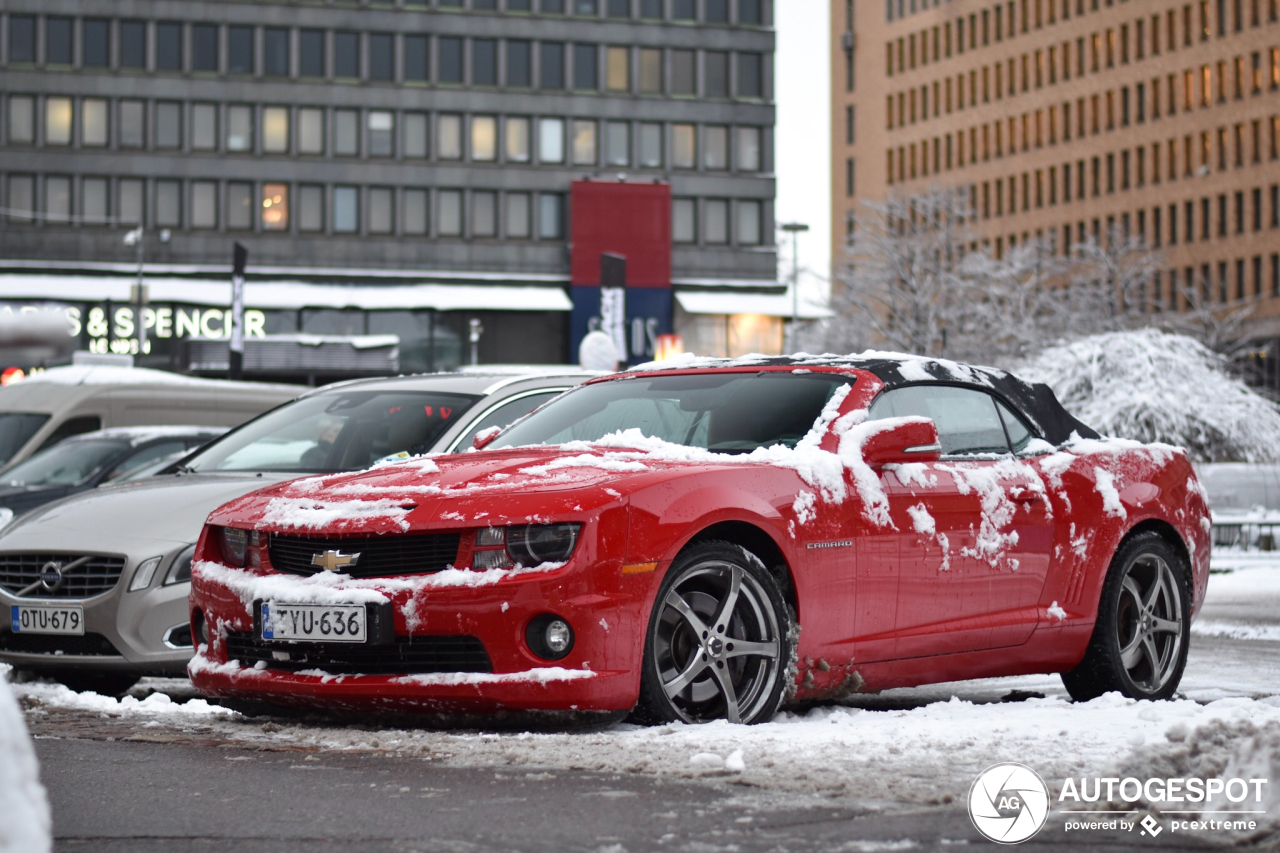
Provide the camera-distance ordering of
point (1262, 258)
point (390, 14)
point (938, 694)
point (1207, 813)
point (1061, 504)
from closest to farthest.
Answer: point (1207, 813) → point (1061, 504) → point (938, 694) → point (390, 14) → point (1262, 258)

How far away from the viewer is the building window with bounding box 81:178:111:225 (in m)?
66.4

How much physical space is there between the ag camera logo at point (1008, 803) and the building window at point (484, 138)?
66.2m

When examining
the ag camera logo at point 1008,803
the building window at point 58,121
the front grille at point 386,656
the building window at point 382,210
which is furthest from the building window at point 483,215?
the ag camera logo at point 1008,803

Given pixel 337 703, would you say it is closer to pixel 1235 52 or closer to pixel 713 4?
pixel 713 4

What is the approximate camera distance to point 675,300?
71.0m

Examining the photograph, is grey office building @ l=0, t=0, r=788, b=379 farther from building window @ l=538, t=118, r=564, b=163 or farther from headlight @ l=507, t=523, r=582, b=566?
headlight @ l=507, t=523, r=582, b=566

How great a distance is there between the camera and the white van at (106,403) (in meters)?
18.5

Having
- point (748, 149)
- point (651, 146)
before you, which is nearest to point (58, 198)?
point (651, 146)

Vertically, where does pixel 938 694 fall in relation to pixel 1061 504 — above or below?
below

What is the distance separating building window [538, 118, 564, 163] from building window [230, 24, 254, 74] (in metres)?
10.6

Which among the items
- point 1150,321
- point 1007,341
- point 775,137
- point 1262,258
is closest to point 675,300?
point 775,137

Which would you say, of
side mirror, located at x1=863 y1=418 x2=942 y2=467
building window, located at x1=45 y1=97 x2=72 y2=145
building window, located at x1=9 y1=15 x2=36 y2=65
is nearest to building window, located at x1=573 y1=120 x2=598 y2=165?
building window, located at x1=45 y1=97 x2=72 y2=145

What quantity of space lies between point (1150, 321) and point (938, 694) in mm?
56456

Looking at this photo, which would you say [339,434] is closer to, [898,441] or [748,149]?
[898,441]
